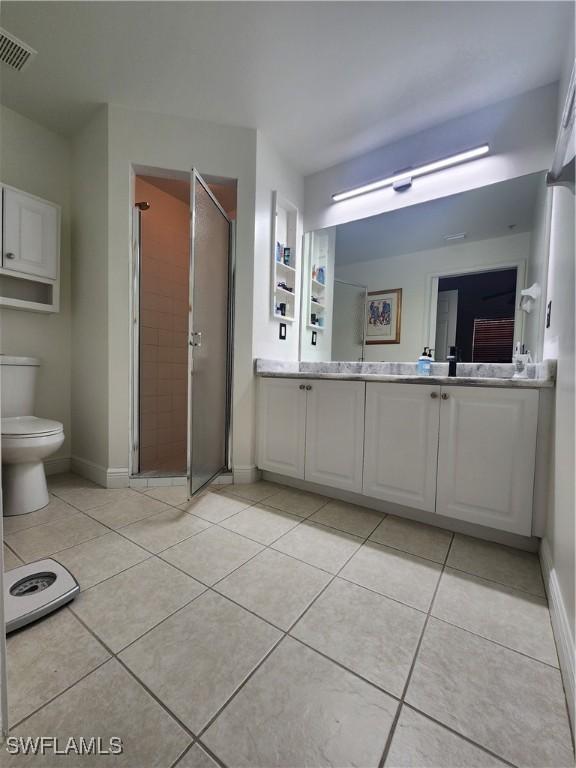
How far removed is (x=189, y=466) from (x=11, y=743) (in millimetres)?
1170

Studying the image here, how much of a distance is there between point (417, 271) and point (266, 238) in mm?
1106

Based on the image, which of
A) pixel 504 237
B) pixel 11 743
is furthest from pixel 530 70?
pixel 11 743

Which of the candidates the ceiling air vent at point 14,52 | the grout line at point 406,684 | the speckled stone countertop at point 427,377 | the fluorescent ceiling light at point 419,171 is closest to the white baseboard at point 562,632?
the grout line at point 406,684

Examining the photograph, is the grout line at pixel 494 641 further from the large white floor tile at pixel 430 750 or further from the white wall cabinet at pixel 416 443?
the white wall cabinet at pixel 416 443

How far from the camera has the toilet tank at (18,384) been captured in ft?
6.45

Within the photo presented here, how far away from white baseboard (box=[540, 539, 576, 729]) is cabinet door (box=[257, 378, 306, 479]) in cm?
128

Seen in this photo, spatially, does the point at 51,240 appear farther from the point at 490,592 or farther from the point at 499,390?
the point at 490,592

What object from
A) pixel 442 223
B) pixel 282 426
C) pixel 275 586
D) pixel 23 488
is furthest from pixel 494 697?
pixel 442 223

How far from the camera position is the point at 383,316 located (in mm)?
2340

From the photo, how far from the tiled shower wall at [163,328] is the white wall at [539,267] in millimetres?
2489

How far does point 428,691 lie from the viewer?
820 millimetres

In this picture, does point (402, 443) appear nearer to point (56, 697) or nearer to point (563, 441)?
point (563, 441)

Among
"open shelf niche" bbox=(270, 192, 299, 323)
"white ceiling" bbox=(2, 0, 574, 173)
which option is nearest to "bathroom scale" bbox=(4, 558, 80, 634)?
"open shelf niche" bbox=(270, 192, 299, 323)

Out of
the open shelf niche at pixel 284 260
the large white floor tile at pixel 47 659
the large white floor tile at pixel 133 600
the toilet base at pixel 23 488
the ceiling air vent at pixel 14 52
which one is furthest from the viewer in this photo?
A: the open shelf niche at pixel 284 260
